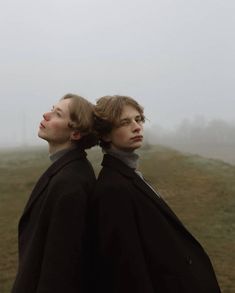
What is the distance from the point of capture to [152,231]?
A: 2828 mm

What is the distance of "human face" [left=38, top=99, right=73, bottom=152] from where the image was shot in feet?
9.69

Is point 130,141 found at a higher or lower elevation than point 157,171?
higher

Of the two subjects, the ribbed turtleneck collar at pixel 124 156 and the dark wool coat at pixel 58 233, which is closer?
the dark wool coat at pixel 58 233

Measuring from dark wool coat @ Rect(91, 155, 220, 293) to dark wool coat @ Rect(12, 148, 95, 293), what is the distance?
0.13 metres

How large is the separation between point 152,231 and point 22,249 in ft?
2.65

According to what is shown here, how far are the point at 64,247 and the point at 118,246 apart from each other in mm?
315

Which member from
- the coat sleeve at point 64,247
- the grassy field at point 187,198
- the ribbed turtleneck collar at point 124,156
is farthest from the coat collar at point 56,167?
the grassy field at point 187,198

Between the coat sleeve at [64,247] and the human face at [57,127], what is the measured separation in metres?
0.44

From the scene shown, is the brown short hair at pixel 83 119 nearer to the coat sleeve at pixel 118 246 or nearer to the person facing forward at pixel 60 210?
the person facing forward at pixel 60 210

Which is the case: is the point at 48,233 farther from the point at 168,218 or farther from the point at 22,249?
the point at 168,218

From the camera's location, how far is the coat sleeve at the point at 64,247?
8.46ft

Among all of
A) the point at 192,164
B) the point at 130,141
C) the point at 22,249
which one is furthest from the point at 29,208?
the point at 192,164

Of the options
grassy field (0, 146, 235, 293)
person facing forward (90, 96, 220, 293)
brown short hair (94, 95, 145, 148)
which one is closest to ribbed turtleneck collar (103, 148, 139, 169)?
person facing forward (90, 96, 220, 293)

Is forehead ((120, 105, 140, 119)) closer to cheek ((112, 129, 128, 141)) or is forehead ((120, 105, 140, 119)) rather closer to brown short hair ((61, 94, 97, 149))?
cheek ((112, 129, 128, 141))
